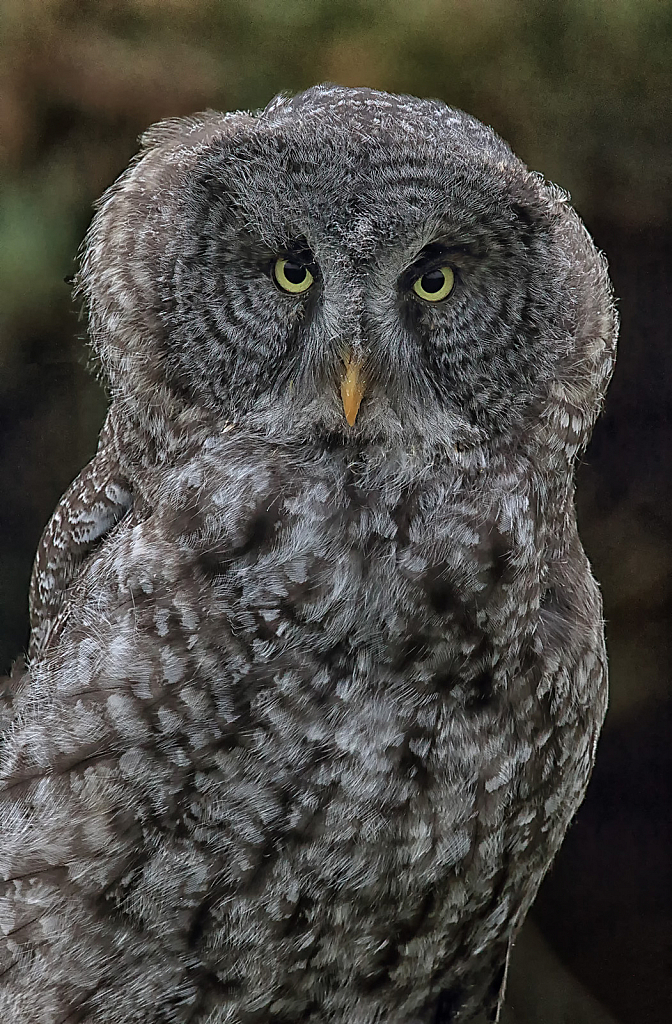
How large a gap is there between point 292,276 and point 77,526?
489mm

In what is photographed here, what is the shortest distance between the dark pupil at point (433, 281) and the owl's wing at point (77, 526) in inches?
17.5

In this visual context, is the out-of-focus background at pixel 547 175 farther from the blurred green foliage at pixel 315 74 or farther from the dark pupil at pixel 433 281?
the dark pupil at pixel 433 281

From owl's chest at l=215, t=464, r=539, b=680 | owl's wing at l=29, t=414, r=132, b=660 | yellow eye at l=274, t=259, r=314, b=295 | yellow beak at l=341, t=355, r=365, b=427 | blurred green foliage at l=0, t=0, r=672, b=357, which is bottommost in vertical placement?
owl's chest at l=215, t=464, r=539, b=680

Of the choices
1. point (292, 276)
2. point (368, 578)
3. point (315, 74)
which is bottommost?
point (368, 578)

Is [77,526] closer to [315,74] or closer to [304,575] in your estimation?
[304,575]

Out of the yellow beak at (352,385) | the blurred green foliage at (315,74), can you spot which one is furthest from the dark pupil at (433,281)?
the blurred green foliage at (315,74)

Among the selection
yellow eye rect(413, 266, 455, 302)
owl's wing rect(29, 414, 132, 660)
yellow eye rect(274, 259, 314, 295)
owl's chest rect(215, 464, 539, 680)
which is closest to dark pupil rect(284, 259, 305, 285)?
yellow eye rect(274, 259, 314, 295)

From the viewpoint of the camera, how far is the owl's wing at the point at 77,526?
4.12 ft

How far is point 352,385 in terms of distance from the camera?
100 cm

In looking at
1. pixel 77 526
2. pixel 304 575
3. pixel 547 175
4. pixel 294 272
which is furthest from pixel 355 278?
pixel 547 175

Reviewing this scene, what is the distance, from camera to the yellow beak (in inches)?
39.2

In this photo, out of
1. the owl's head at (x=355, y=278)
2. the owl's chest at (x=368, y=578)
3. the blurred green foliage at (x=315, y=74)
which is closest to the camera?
the owl's head at (x=355, y=278)

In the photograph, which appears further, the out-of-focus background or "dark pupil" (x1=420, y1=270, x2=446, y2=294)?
the out-of-focus background

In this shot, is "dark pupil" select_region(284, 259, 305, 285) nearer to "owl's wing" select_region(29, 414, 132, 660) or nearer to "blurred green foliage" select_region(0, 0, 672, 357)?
"owl's wing" select_region(29, 414, 132, 660)
